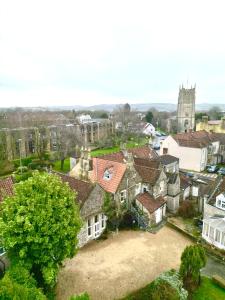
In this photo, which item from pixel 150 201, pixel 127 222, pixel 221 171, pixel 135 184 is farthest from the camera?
pixel 221 171

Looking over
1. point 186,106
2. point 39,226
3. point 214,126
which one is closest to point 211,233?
point 39,226

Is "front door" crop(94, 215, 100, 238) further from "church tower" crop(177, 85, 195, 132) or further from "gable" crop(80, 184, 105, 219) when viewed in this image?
"church tower" crop(177, 85, 195, 132)

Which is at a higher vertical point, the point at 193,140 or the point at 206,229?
the point at 193,140

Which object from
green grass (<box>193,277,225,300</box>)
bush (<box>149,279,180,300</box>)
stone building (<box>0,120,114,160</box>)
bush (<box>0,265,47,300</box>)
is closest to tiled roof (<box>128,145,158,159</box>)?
stone building (<box>0,120,114,160</box>)

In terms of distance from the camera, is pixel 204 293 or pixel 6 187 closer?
pixel 204 293

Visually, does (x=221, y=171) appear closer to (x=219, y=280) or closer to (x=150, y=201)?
(x=150, y=201)

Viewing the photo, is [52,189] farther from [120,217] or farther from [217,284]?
[217,284]

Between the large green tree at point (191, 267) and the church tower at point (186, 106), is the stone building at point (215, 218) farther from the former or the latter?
the church tower at point (186, 106)
